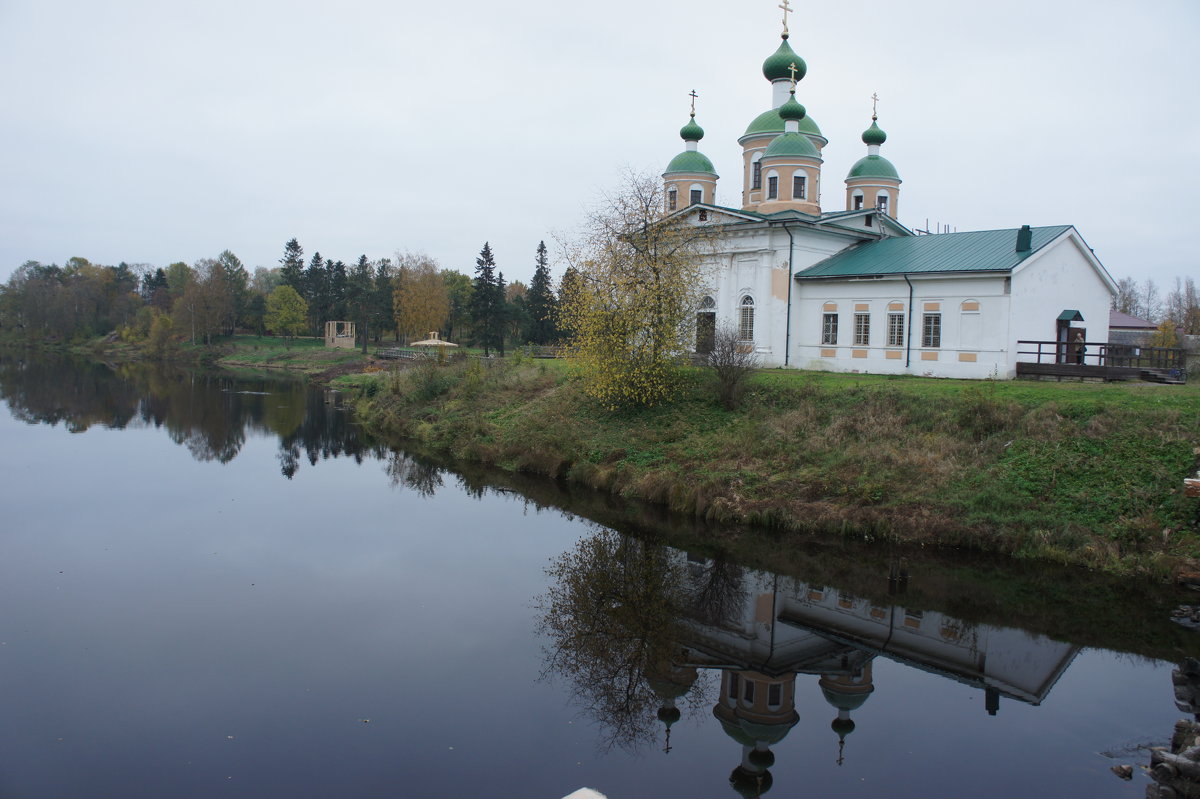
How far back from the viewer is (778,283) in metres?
26.9

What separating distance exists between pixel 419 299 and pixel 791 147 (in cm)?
3739

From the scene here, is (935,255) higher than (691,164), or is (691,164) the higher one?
(691,164)

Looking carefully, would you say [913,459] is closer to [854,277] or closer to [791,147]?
[854,277]

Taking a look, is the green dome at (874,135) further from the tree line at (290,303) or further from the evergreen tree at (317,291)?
the evergreen tree at (317,291)

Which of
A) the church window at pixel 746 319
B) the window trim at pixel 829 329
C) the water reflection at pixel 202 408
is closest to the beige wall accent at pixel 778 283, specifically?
the church window at pixel 746 319

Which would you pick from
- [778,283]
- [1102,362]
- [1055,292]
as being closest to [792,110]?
[778,283]

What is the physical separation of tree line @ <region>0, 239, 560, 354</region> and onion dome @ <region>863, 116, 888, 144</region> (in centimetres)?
2274

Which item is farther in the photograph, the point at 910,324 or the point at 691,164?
the point at 691,164

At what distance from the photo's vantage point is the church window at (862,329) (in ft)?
83.6

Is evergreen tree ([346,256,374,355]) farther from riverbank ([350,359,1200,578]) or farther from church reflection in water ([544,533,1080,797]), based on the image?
church reflection in water ([544,533,1080,797])

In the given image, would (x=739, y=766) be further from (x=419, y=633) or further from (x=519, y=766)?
(x=419, y=633)

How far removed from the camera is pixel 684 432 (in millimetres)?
21031

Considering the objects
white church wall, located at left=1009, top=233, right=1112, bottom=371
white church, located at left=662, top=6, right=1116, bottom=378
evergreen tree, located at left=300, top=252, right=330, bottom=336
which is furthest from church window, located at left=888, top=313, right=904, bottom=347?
evergreen tree, located at left=300, top=252, right=330, bottom=336

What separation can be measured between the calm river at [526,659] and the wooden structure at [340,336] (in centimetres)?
5234
